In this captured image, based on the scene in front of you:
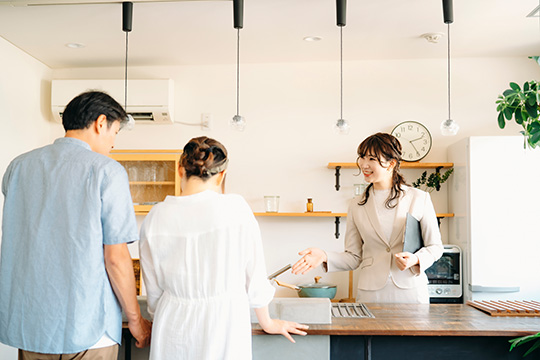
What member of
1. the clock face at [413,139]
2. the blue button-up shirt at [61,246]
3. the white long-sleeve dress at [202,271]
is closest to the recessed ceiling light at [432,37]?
the clock face at [413,139]

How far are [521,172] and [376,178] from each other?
160 centimetres

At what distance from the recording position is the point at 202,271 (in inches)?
65.0

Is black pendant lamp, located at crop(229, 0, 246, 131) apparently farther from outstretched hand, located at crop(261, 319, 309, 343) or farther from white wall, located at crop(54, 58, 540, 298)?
outstretched hand, located at crop(261, 319, 309, 343)

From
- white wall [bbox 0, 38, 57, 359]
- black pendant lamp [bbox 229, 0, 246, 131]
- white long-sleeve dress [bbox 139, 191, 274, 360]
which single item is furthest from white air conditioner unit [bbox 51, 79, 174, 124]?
white long-sleeve dress [bbox 139, 191, 274, 360]

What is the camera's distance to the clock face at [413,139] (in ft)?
13.9

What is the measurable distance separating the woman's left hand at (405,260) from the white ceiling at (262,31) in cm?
153

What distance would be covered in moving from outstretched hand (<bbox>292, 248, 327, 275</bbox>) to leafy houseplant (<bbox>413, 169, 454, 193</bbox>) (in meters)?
1.91

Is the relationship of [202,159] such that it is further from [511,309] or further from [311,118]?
[311,118]

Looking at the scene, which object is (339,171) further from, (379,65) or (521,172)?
(521,172)

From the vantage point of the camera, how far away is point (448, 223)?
13.9 feet

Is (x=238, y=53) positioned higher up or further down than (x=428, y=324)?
higher up

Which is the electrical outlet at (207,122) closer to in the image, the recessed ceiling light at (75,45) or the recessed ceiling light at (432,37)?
the recessed ceiling light at (75,45)

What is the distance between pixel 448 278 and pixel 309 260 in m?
1.86

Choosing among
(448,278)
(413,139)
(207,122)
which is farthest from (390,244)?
(207,122)
